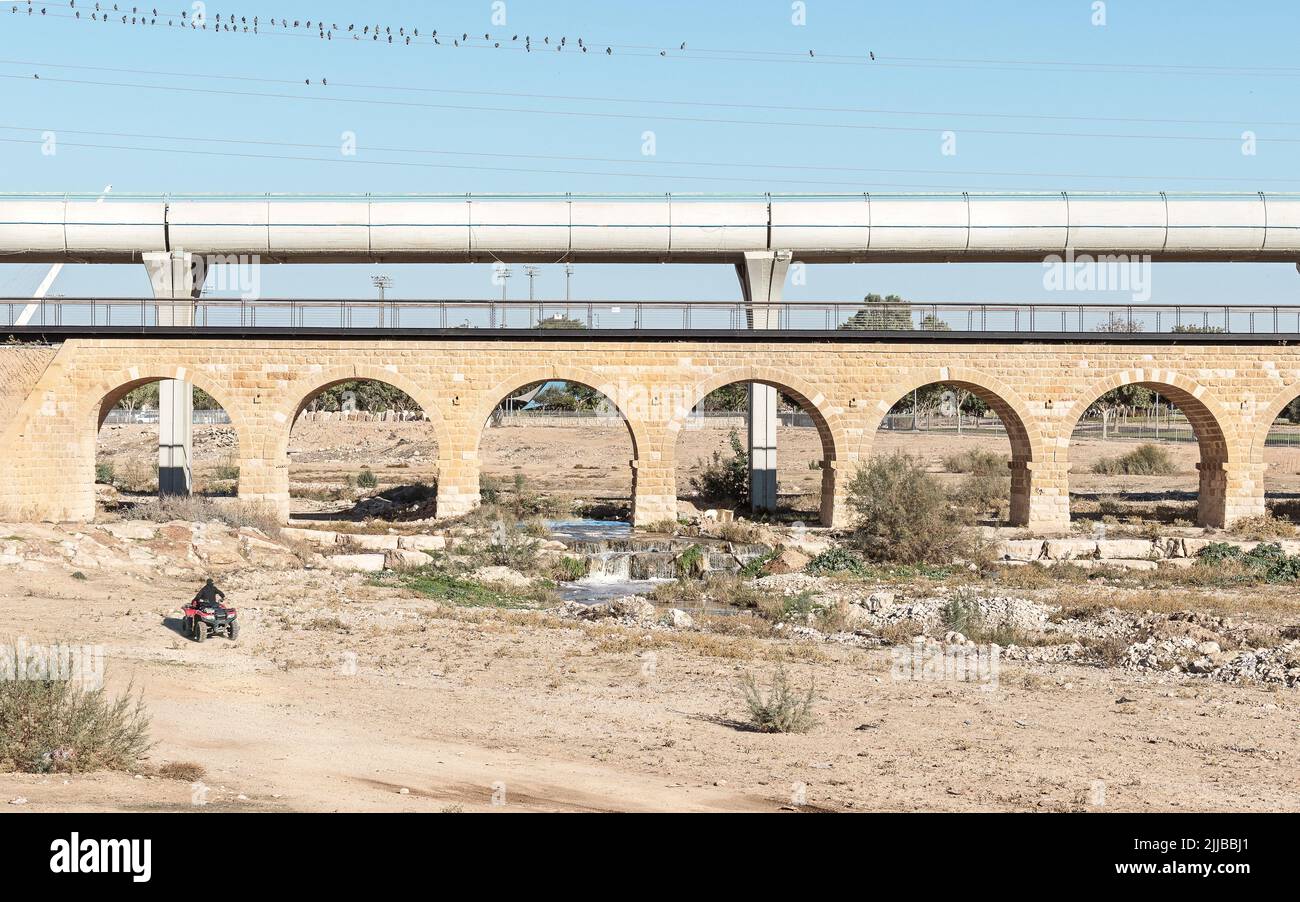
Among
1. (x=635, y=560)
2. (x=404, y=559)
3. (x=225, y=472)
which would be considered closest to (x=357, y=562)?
(x=404, y=559)

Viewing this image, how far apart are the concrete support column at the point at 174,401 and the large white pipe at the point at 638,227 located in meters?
0.43

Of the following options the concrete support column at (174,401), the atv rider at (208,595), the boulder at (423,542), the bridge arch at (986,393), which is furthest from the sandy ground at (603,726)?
the concrete support column at (174,401)

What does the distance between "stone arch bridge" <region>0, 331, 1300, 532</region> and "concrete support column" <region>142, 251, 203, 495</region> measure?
1729mm

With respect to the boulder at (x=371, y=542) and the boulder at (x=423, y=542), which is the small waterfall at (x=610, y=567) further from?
the boulder at (x=371, y=542)

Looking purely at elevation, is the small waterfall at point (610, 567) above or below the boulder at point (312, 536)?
below

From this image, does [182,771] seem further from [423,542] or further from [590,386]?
[590,386]

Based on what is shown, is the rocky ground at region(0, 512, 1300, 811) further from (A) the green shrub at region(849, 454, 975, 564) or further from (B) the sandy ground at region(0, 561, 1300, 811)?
(A) the green shrub at region(849, 454, 975, 564)

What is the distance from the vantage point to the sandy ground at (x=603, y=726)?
31.8 ft

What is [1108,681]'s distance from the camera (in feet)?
51.1

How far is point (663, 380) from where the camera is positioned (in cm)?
3080

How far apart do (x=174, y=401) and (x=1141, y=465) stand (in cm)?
3612

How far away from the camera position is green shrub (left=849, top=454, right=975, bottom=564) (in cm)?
2644
